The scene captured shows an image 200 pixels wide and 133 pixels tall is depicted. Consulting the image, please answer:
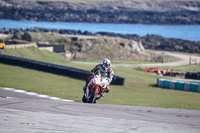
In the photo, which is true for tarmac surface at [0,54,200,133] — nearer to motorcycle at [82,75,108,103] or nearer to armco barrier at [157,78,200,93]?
motorcycle at [82,75,108,103]

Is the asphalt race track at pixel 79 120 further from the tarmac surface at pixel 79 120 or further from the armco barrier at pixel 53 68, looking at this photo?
the armco barrier at pixel 53 68

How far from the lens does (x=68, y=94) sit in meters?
19.9

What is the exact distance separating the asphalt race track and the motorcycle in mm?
2401

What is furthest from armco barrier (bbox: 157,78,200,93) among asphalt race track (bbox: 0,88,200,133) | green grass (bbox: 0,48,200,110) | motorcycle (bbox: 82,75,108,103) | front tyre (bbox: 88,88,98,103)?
asphalt race track (bbox: 0,88,200,133)

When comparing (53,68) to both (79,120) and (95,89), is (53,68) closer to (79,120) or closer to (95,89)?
(95,89)

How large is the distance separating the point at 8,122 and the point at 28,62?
70.6 feet

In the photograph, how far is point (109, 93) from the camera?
2223 centimetres

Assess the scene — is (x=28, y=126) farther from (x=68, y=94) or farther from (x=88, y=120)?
(x=68, y=94)

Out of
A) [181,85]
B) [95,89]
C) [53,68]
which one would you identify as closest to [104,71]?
[95,89]

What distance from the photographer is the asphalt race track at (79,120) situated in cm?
750

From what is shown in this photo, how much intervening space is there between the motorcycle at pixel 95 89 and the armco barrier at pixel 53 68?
12329 mm

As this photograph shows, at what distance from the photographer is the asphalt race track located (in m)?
7.50

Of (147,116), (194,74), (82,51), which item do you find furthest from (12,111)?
(82,51)

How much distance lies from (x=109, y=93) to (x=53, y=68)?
739cm
